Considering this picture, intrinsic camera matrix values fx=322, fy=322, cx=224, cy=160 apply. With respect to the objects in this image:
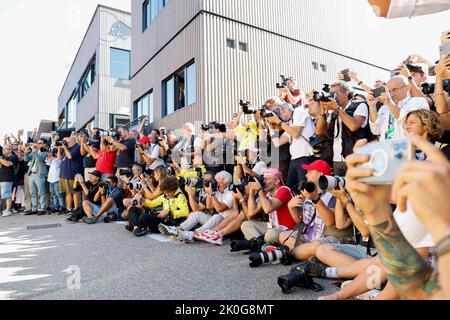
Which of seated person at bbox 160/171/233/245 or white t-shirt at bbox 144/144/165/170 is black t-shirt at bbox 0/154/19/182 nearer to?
white t-shirt at bbox 144/144/165/170

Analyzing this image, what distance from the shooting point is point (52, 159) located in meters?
8.88

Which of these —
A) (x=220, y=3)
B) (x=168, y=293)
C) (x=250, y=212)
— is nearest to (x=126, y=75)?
(x=220, y=3)

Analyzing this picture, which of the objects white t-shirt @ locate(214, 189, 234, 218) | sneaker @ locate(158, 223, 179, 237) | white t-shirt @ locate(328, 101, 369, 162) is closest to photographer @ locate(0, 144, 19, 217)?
sneaker @ locate(158, 223, 179, 237)

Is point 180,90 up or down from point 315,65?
down

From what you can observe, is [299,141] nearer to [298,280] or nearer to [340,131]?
[340,131]

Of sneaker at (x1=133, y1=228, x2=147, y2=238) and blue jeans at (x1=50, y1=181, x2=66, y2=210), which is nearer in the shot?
sneaker at (x1=133, y1=228, x2=147, y2=238)

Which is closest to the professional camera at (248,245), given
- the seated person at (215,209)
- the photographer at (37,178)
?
the seated person at (215,209)

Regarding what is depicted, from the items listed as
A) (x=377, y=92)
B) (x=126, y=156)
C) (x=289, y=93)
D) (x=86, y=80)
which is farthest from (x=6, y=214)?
(x=86, y=80)

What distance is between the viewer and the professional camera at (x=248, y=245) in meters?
3.79

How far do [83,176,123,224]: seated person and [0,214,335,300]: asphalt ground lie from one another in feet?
6.01

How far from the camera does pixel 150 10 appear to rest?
14070 mm

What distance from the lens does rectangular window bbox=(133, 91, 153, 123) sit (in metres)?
14.0

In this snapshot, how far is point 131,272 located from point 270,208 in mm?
1702

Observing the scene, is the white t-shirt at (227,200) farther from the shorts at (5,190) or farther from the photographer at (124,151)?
the shorts at (5,190)
